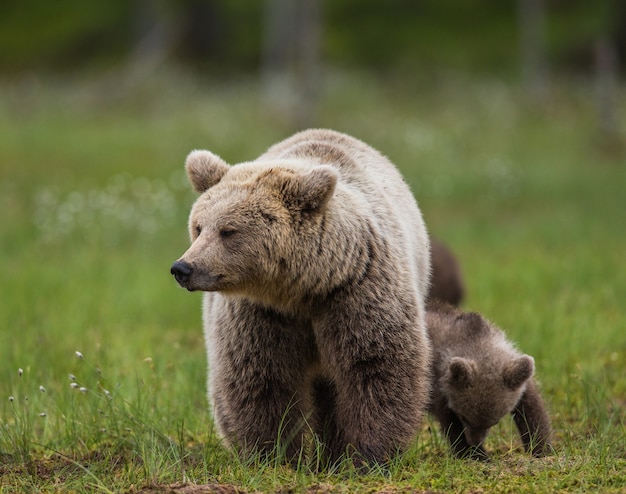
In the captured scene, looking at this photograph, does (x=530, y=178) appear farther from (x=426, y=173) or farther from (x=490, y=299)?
(x=490, y=299)

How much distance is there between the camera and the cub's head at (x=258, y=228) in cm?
497

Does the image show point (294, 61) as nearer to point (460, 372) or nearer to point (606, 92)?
point (606, 92)

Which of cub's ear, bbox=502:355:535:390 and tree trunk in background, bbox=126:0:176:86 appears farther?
tree trunk in background, bbox=126:0:176:86

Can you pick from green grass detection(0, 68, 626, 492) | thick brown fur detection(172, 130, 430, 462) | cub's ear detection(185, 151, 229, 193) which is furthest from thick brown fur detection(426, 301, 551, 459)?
cub's ear detection(185, 151, 229, 193)

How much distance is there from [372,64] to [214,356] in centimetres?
3095

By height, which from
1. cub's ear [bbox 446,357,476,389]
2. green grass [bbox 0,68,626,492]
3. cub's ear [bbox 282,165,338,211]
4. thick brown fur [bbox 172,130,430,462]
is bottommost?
green grass [bbox 0,68,626,492]

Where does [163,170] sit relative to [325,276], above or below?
below

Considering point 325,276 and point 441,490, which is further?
point 325,276

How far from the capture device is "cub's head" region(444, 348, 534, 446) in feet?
19.5

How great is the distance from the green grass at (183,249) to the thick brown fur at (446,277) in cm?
45

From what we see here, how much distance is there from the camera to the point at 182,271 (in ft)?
15.6

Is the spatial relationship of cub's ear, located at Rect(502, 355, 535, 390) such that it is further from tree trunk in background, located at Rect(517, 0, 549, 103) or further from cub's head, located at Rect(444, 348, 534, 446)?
tree trunk in background, located at Rect(517, 0, 549, 103)

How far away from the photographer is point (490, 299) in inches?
407

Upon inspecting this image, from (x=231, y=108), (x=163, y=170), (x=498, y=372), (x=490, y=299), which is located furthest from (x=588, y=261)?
(x=231, y=108)
